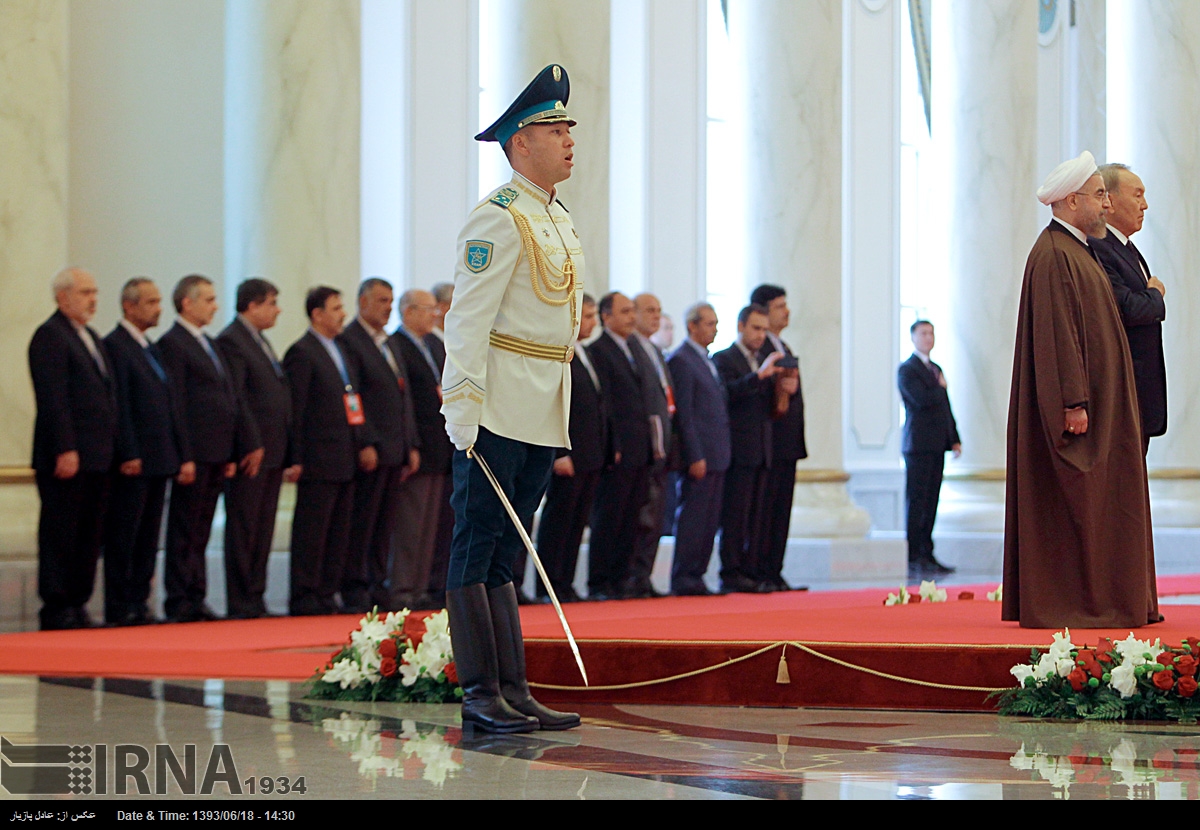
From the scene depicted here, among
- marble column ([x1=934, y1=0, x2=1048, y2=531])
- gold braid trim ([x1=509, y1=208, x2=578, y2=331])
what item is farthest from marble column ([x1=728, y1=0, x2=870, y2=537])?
gold braid trim ([x1=509, y1=208, x2=578, y2=331])

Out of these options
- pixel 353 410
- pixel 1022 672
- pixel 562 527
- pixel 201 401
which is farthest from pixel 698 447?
pixel 1022 672

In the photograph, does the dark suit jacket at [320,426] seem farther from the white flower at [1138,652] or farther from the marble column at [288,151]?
the white flower at [1138,652]

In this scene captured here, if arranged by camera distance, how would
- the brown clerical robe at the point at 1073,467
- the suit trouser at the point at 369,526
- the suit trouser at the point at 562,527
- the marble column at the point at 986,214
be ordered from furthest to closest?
1. the marble column at the point at 986,214
2. the suit trouser at the point at 562,527
3. the suit trouser at the point at 369,526
4. the brown clerical robe at the point at 1073,467

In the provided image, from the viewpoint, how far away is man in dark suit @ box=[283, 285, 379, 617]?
942 centimetres

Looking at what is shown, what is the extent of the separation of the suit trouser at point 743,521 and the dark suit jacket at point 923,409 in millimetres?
2868

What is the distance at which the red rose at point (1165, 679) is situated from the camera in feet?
16.6

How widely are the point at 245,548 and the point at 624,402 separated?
2.46m

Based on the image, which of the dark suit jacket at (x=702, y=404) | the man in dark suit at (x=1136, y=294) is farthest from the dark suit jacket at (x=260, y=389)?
the man in dark suit at (x=1136, y=294)

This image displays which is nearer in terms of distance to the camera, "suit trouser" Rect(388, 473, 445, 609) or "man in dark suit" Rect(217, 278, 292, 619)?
"man in dark suit" Rect(217, 278, 292, 619)

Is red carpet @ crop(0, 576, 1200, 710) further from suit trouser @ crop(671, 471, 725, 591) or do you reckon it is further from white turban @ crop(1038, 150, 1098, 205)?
suit trouser @ crop(671, 471, 725, 591)

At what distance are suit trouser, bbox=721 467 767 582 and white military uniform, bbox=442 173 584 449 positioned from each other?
6.38m

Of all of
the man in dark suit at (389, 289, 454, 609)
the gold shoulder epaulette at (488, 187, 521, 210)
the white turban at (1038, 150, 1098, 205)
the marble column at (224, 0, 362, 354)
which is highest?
the marble column at (224, 0, 362, 354)

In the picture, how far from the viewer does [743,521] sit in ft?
37.2

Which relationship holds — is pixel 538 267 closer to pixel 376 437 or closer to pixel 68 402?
pixel 68 402
